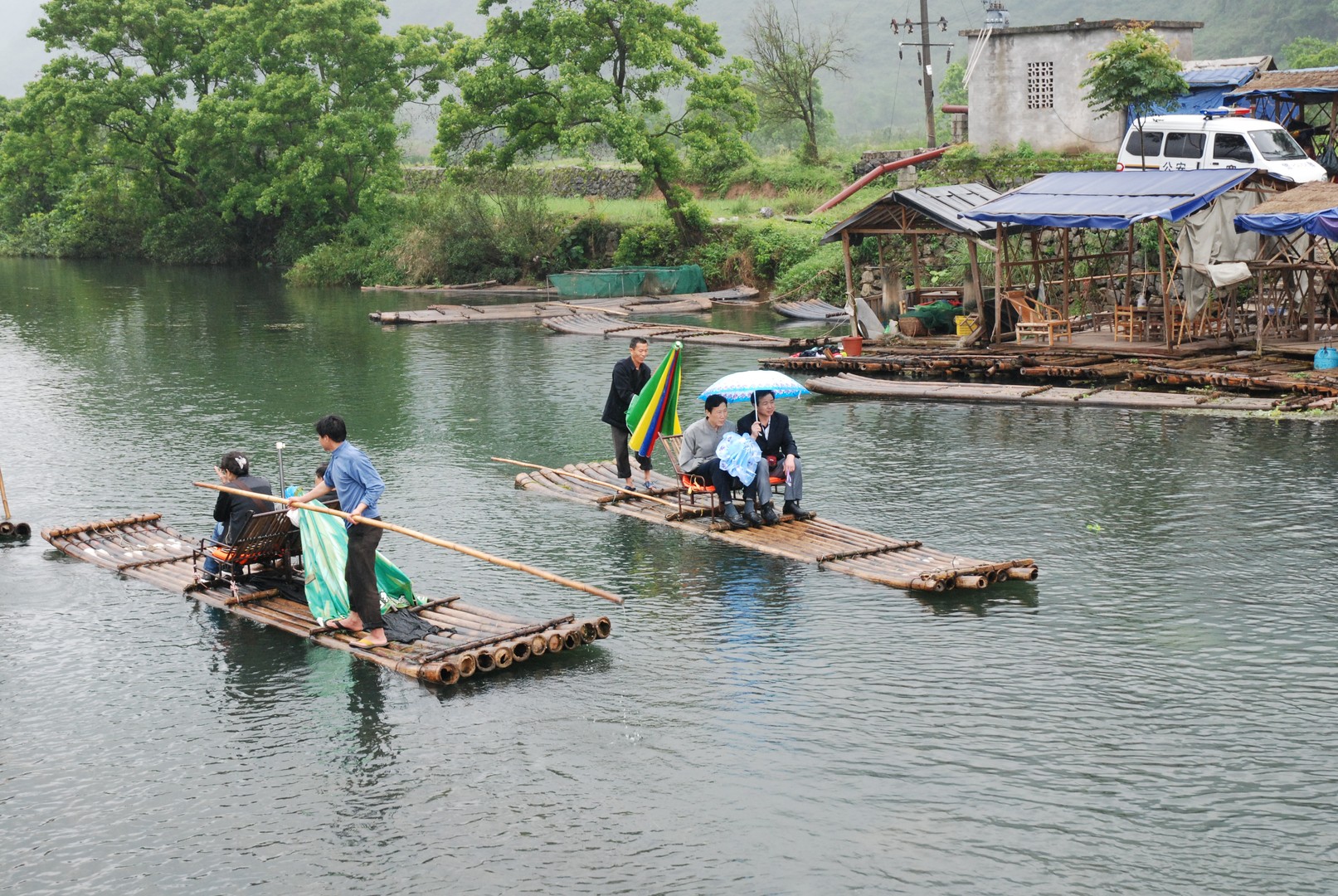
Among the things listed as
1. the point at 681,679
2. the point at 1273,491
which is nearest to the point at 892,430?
the point at 1273,491

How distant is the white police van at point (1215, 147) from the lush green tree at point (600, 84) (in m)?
15.6

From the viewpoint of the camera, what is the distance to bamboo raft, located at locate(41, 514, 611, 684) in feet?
40.1

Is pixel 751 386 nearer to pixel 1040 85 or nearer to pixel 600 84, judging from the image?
pixel 1040 85

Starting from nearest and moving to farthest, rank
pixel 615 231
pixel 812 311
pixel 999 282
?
pixel 999 282
pixel 812 311
pixel 615 231

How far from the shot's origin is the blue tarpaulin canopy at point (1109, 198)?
2505 cm

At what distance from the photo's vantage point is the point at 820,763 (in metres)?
10.6

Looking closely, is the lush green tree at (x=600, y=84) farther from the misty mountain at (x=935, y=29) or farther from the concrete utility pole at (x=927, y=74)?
the misty mountain at (x=935, y=29)

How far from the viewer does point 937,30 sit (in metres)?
145

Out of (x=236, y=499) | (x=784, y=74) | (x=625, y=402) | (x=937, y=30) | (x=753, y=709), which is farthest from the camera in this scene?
(x=937, y=30)

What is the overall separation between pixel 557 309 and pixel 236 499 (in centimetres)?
2885

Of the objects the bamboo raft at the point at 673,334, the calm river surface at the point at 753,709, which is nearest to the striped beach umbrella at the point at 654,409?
the calm river surface at the point at 753,709

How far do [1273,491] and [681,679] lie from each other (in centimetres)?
978

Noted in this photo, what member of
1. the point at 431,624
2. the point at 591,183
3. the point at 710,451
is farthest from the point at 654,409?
the point at 591,183

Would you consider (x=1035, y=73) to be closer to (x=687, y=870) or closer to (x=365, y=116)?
(x=365, y=116)
